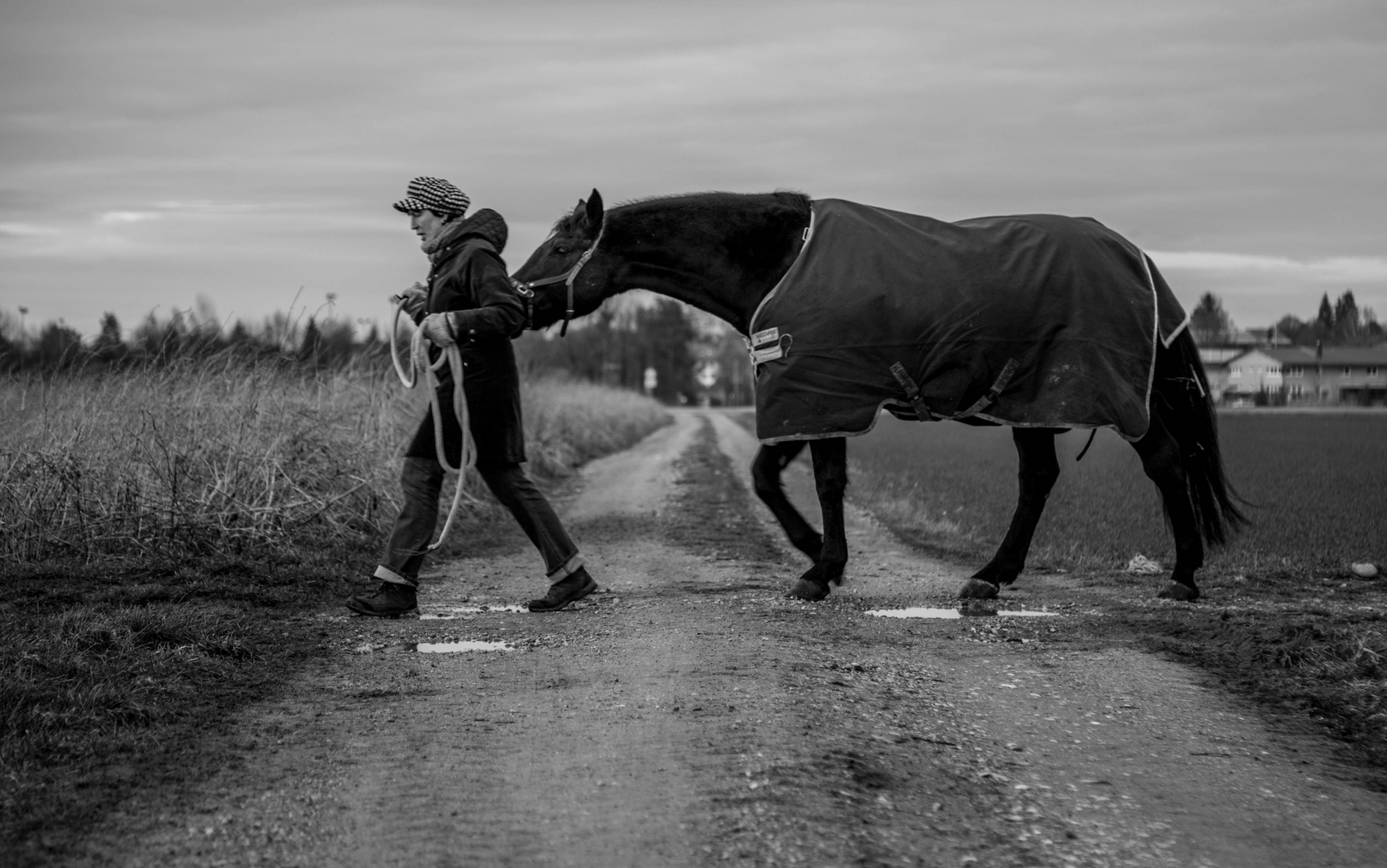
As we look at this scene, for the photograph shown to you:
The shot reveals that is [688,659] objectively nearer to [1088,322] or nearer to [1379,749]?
→ [1379,749]

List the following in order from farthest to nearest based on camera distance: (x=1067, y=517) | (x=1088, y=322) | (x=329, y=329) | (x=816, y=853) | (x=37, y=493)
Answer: (x=329, y=329) → (x=1067, y=517) → (x=37, y=493) → (x=1088, y=322) → (x=816, y=853)

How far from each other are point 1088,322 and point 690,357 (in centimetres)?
9924

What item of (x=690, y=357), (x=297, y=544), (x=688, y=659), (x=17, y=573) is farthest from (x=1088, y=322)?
(x=690, y=357)

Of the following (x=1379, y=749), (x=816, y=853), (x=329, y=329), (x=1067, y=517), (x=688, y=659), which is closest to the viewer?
(x=816, y=853)

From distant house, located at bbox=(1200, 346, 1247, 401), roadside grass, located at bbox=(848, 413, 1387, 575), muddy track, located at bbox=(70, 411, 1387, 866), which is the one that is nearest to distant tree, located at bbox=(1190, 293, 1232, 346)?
distant house, located at bbox=(1200, 346, 1247, 401)

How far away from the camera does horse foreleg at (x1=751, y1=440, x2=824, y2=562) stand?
7.47 meters

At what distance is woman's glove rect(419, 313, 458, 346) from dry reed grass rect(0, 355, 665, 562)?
282cm

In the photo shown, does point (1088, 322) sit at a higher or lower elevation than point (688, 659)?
higher

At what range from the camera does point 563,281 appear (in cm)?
719

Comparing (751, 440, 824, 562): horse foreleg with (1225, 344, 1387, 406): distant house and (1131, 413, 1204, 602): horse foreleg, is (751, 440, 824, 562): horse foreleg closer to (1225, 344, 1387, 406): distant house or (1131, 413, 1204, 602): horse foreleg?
(1131, 413, 1204, 602): horse foreleg

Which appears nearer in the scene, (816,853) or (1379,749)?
(816,853)

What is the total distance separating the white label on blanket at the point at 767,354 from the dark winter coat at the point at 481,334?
1308 mm

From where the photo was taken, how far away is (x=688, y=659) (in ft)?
17.6

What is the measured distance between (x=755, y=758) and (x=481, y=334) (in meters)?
3.41
